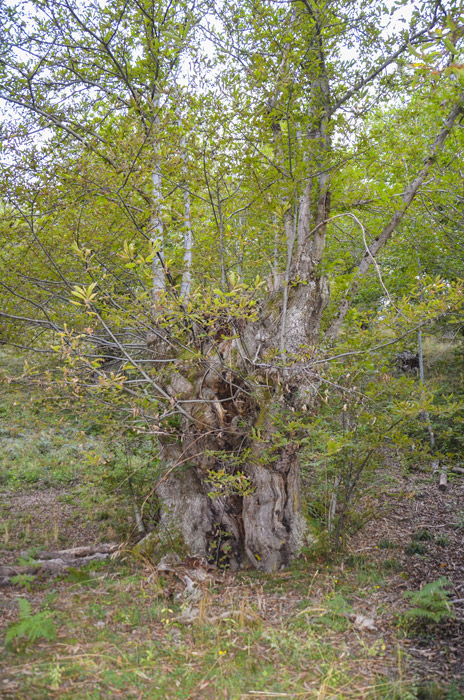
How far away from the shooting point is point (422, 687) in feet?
8.61

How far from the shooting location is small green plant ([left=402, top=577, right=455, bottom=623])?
316 cm

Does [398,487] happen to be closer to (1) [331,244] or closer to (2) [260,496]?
(2) [260,496]

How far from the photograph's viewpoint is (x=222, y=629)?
3.30 metres

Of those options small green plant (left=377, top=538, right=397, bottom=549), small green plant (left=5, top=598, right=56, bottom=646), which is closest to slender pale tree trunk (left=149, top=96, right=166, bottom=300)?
small green plant (left=5, top=598, right=56, bottom=646)

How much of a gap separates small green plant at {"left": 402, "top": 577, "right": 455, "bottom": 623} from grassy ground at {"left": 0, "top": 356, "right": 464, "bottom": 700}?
0.36 feet

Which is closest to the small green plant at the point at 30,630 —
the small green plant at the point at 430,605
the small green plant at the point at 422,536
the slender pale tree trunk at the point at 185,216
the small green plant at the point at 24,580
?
the small green plant at the point at 24,580

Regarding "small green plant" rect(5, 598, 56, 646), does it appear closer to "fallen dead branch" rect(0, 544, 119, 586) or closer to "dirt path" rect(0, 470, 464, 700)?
"dirt path" rect(0, 470, 464, 700)

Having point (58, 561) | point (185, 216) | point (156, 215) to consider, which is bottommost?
point (58, 561)

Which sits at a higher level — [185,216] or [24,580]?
[185,216]

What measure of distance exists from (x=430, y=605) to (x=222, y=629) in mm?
1549

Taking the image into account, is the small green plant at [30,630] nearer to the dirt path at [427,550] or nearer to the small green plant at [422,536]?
the dirt path at [427,550]

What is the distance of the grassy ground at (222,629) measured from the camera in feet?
8.52

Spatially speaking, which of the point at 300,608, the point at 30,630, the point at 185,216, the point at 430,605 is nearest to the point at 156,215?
the point at 185,216

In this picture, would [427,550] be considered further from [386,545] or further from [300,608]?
[300,608]
